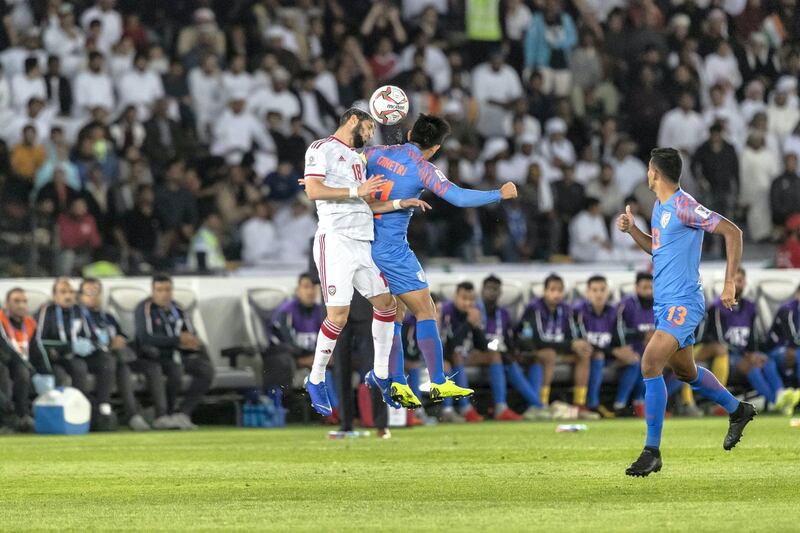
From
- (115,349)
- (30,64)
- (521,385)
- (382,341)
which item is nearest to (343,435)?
(382,341)

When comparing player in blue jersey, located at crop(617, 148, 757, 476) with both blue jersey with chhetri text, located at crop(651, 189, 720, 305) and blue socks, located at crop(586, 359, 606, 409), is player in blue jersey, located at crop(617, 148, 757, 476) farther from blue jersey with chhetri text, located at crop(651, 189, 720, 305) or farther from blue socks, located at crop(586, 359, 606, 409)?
blue socks, located at crop(586, 359, 606, 409)

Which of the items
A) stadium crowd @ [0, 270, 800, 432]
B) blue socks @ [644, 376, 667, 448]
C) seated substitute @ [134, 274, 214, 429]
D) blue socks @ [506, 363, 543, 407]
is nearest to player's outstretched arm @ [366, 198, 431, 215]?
blue socks @ [644, 376, 667, 448]

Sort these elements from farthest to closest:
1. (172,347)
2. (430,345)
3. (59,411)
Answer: (172,347) → (59,411) → (430,345)

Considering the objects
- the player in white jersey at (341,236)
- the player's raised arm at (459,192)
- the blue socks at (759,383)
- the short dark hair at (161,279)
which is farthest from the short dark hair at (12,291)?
the blue socks at (759,383)

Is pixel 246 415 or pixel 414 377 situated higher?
pixel 414 377

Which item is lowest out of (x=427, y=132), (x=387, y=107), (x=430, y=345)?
(x=430, y=345)

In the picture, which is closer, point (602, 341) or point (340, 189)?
point (340, 189)

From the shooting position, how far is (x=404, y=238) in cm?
1284

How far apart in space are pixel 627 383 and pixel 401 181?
9478 mm

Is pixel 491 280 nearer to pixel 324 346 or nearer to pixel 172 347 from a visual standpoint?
pixel 172 347

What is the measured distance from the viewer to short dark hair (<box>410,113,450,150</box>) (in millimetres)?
12672

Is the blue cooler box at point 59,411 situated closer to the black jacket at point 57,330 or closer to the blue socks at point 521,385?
the black jacket at point 57,330

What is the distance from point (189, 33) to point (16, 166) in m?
4.36

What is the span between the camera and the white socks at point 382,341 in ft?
42.7
